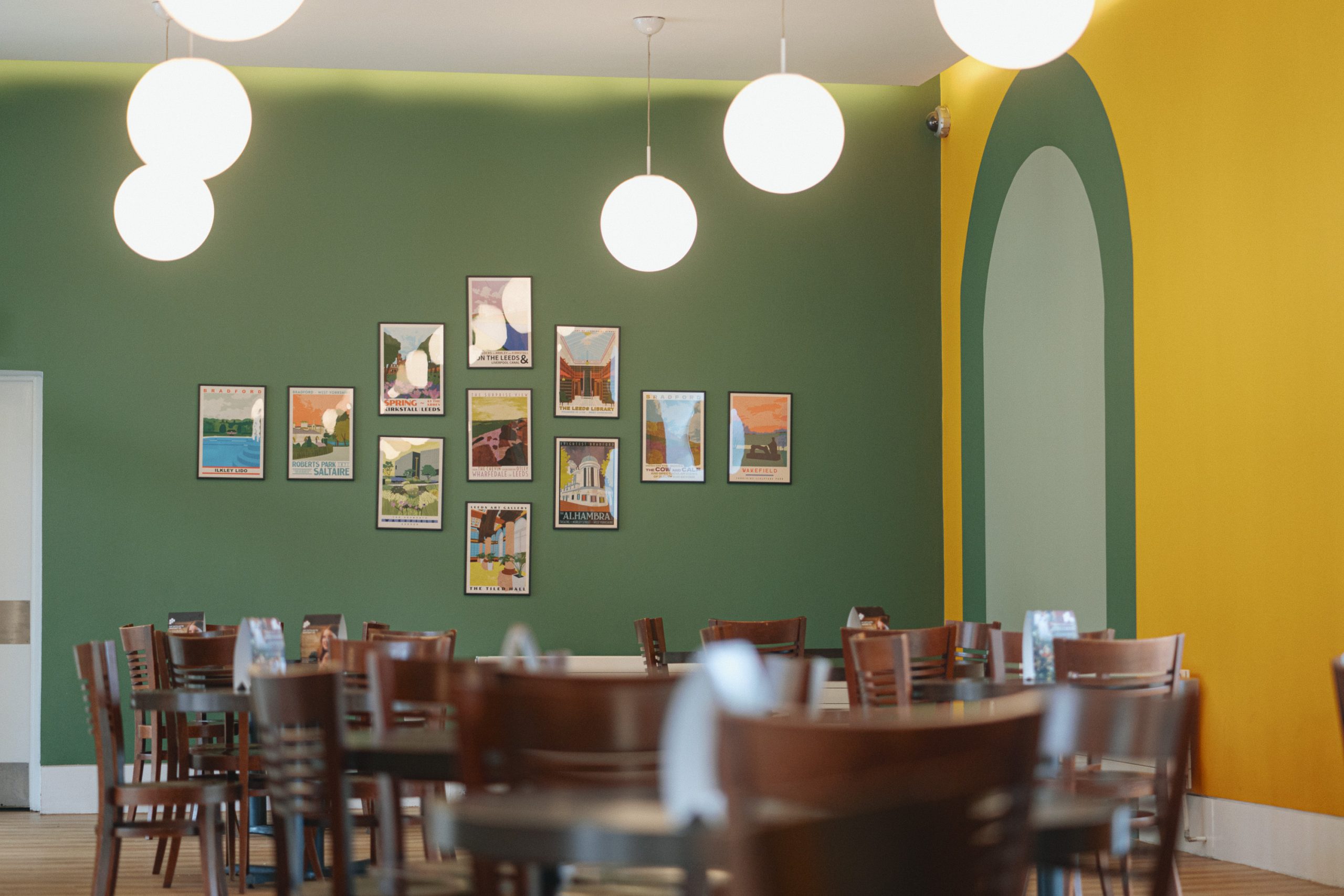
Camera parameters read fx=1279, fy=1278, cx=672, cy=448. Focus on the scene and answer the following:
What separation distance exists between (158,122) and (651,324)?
389cm

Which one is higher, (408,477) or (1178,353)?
(1178,353)

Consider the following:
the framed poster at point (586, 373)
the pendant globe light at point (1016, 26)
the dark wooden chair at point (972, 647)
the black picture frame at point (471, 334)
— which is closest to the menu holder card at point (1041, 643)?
the dark wooden chair at point (972, 647)

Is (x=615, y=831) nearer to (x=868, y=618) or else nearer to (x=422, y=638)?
(x=422, y=638)

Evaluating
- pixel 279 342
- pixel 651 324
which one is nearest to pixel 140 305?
pixel 279 342

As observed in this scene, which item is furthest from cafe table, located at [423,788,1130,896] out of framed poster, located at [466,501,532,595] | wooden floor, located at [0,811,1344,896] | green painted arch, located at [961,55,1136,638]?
framed poster, located at [466,501,532,595]

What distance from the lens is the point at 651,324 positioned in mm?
7977

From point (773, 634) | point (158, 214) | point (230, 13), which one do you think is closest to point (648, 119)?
point (158, 214)

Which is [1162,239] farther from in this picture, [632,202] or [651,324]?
[651,324]

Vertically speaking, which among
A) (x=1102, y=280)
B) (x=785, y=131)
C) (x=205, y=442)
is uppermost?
(x=785, y=131)

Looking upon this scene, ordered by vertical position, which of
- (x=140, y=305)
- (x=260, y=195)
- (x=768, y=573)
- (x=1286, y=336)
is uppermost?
(x=260, y=195)

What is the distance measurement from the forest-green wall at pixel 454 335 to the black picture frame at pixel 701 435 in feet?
0.12

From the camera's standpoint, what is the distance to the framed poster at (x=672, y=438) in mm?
7918

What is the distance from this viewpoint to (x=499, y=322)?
25.8 ft

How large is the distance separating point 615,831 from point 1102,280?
560 centimetres
